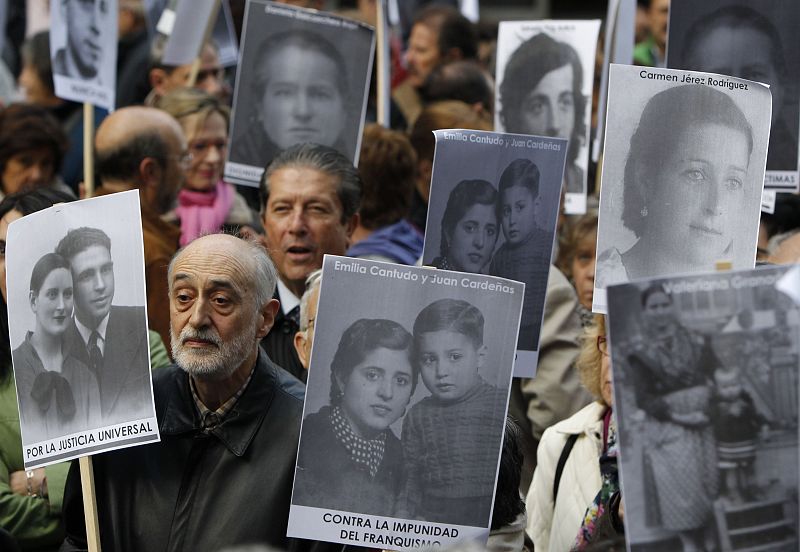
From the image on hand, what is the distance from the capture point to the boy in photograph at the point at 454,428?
3729 mm

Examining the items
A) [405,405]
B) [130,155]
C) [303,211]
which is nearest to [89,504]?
[405,405]

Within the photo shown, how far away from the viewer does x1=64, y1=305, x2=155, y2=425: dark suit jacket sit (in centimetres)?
393

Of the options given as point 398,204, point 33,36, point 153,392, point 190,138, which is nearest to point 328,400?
point 153,392

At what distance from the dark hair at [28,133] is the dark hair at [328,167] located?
168 centimetres

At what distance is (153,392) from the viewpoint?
4.07m

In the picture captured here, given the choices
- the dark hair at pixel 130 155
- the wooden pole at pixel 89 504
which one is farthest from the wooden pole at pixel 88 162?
the wooden pole at pixel 89 504

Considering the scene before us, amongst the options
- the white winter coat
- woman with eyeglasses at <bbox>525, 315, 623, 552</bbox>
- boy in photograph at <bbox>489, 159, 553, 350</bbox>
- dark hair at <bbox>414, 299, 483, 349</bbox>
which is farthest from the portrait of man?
dark hair at <bbox>414, 299, 483, 349</bbox>

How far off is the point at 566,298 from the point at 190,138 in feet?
6.60

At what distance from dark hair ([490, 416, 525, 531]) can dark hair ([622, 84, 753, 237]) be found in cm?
67
